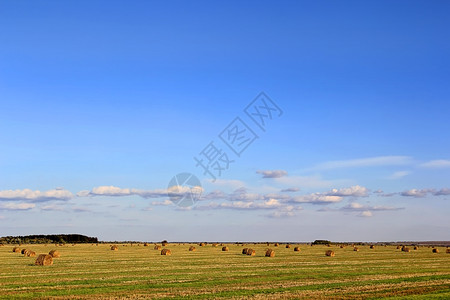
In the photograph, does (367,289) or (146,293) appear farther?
(367,289)

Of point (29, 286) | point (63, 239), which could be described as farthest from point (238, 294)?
point (63, 239)

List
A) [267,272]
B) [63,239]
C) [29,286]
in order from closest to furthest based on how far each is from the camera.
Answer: [29,286] → [267,272] → [63,239]

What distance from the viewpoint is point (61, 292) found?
22.2 meters

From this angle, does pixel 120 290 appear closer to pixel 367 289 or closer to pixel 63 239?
pixel 367 289

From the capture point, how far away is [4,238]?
607ft

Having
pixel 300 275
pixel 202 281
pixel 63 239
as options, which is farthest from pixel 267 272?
pixel 63 239

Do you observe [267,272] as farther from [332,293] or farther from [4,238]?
[4,238]

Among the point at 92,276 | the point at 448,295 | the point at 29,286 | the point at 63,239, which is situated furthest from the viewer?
the point at 63,239

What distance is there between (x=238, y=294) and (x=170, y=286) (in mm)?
4347

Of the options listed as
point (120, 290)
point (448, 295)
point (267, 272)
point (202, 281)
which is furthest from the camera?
point (267, 272)

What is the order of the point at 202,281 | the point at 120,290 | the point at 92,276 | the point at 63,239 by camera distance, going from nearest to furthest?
the point at 120,290 → the point at 202,281 → the point at 92,276 → the point at 63,239

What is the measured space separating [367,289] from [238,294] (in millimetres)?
6203

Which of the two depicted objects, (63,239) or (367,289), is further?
(63,239)

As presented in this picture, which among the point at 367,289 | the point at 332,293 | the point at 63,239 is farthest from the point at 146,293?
the point at 63,239
